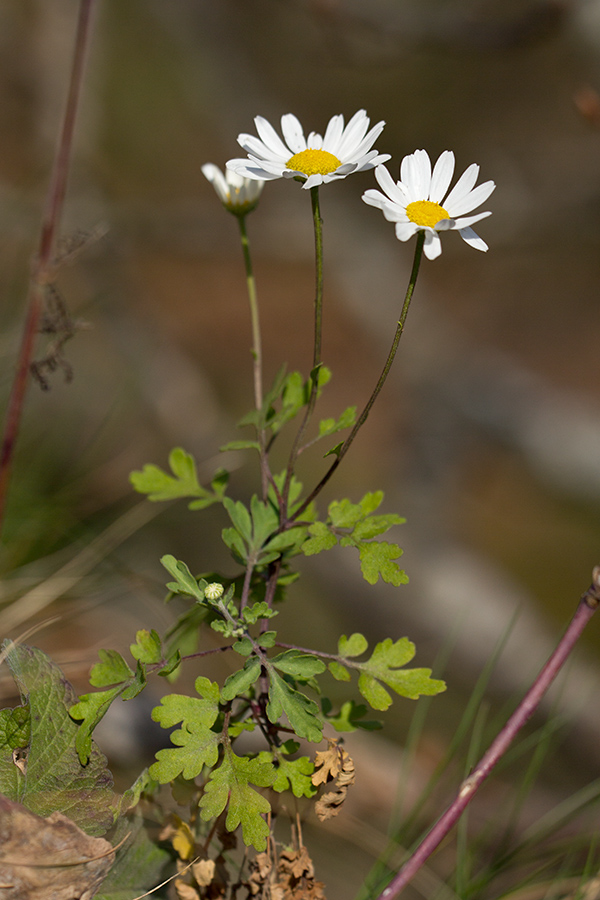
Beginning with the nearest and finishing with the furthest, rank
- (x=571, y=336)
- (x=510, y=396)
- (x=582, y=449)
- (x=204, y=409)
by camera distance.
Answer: (x=582, y=449)
(x=204, y=409)
(x=510, y=396)
(x=571, y=336)

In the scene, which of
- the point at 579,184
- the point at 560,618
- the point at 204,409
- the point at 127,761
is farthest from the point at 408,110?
the point at 127,761

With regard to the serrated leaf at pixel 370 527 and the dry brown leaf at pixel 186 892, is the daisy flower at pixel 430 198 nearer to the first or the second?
the serrated leaf at pixel 370 527

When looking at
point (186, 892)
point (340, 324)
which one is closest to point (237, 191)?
point (186, 892)

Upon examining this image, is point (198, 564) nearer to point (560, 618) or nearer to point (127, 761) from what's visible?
point (127, 761)

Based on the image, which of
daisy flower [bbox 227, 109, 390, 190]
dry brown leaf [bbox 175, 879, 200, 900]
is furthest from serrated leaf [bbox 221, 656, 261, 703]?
daisy flower [bbox 227, 109, 390, 190]

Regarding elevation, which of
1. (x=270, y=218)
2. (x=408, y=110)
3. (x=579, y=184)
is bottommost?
(x=270, y=218)

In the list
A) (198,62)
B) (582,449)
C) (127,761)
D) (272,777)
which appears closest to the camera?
(272,777)

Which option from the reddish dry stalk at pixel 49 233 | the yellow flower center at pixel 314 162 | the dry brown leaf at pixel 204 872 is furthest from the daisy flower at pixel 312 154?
the dry brown leaf at pixel 204 872
